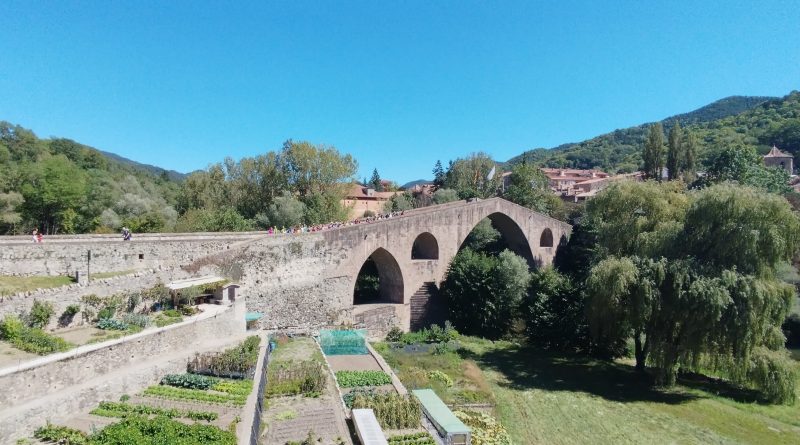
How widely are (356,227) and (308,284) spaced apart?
4.23m

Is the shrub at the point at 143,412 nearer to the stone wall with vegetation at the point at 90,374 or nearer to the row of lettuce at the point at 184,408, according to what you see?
the row of lettuce at the point at 184,408

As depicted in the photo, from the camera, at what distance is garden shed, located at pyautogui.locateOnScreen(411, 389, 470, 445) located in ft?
42.8

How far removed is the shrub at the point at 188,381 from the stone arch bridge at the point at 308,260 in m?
6.45

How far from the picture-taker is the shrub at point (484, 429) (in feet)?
48.0

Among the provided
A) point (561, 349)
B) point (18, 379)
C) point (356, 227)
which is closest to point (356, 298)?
point (356, 227)

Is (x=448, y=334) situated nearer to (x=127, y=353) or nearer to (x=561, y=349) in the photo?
(x=561, y=349)

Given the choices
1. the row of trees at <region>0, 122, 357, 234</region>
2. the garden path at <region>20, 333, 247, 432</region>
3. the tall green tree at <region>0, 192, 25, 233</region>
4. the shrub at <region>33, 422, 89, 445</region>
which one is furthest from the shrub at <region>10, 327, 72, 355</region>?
the tall green tree at <region>0, 192, 25, 233</region>

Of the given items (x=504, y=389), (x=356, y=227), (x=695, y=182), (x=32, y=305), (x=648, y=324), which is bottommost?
(x=504, y=389)

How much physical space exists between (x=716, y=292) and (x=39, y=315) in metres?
23.1

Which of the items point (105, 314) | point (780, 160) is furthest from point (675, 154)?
point (105, 314)

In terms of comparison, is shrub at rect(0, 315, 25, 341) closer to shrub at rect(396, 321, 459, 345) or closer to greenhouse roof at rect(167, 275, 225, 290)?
greenhouse roof at rect(167, 275, 225, 290)

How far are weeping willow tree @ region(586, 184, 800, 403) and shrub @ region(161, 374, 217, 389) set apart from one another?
50.5ft

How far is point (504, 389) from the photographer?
2055 cm

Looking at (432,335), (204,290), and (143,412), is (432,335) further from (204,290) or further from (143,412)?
(143,412)
